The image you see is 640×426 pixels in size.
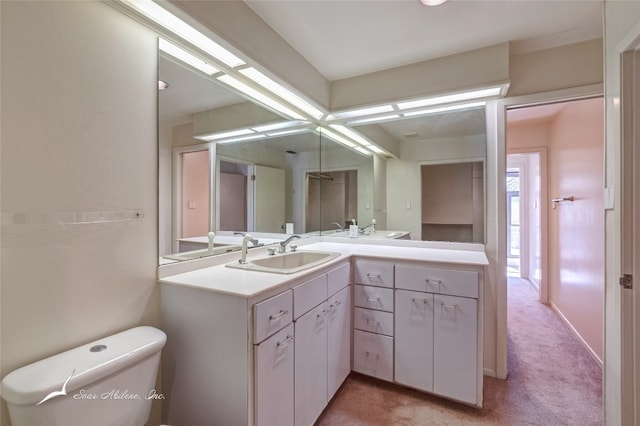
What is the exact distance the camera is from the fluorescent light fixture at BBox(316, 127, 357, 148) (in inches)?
112

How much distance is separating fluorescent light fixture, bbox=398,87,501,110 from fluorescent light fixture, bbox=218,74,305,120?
3.01 feet

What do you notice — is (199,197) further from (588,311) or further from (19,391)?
(588,311)

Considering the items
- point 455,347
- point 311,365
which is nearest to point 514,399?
point 455,347

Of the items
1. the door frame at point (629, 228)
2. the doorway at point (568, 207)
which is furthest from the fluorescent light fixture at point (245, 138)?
the door frame at point (629, 228)

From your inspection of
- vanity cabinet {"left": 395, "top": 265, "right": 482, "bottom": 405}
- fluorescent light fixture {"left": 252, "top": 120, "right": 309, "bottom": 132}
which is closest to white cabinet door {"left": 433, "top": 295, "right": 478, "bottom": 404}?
vanity cabinet {"left": 395, "top": 265, "right": 482, "bottom": 405}

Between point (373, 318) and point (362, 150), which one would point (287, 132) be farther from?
point (373, 318)

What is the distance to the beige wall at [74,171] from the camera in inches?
36.2

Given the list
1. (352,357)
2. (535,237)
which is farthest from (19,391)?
(535,237)

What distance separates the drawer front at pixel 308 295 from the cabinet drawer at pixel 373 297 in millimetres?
448

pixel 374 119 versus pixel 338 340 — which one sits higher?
pixel 374 119

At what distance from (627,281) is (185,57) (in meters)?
2.41

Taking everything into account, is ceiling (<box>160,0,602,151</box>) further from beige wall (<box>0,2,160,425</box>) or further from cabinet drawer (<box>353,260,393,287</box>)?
cabinet drawer (<box>353,260,393,287</box>)

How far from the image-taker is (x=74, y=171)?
42.0 inches

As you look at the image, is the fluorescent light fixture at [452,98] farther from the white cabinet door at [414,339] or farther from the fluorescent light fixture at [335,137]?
the white cabinet door at [414,339]
